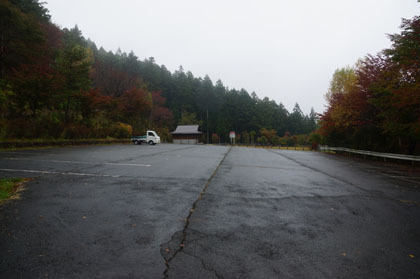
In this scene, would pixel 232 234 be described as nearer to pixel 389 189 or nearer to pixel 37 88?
pixel 389 189

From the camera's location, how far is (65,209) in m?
A: 3.91

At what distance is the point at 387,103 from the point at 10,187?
1992 cm

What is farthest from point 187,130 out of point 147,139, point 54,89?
point 54,89

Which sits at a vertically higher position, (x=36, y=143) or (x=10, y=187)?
(x=36, y=143)

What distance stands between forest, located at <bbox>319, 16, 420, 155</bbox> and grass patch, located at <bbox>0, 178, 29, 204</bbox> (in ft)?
56.6

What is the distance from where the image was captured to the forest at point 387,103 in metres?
12.9

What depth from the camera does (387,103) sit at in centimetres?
1496

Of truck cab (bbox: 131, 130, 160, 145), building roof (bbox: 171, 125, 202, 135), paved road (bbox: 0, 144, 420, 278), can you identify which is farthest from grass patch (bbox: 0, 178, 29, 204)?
building roof (bbox: 171, 125, 202, 135)

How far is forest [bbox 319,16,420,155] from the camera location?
12.9m

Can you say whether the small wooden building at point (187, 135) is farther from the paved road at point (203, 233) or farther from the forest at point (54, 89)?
the paved road at point (203, 233)

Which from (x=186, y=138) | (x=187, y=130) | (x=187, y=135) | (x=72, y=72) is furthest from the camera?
(x=187, y=130)

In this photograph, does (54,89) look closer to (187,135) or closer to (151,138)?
(151,138)

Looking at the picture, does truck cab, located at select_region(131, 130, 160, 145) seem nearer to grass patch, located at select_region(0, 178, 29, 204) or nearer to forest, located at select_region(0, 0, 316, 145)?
forest, located at select_region(0, 0, 316, 145)

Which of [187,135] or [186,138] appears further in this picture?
[187,135]
